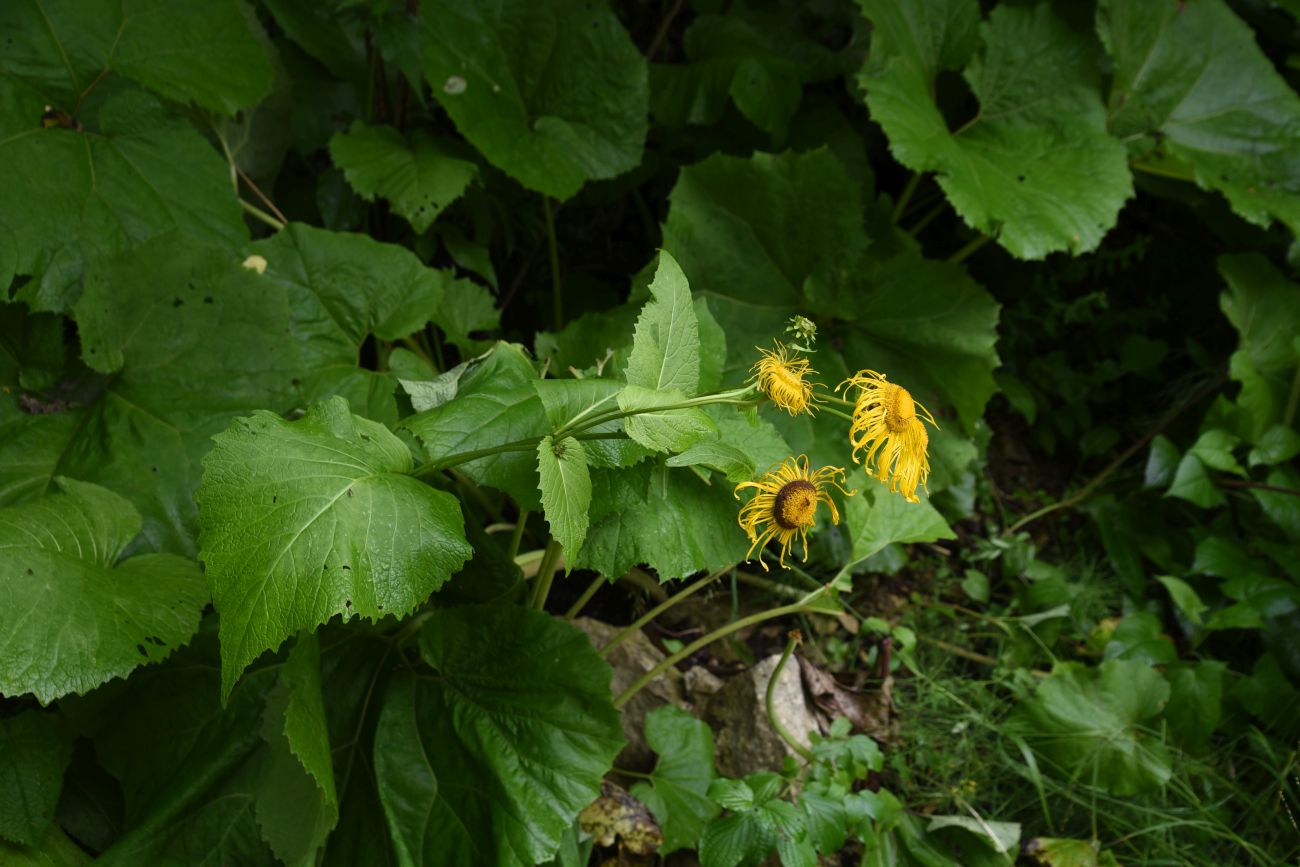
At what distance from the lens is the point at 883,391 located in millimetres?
1029

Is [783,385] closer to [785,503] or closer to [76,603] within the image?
[785,503]

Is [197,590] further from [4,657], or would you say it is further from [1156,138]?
[1156,138]

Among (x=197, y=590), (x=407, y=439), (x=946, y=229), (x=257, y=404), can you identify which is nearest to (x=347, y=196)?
(x=257, y=404)

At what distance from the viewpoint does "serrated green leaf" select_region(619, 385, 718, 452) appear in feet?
3.42

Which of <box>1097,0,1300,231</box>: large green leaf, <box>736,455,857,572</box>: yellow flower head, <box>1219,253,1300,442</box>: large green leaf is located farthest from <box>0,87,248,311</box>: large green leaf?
<box>1219,253,1300,442</box>: large green leaf

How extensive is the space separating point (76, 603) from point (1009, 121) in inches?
81.3

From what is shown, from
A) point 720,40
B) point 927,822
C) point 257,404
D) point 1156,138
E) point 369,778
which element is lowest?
point 927,822

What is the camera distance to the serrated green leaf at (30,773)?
1292 mm

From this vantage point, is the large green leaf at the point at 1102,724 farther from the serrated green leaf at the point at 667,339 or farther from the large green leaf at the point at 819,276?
the serrated green leaf at the point at 667,339

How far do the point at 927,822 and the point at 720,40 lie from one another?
1.78 meters

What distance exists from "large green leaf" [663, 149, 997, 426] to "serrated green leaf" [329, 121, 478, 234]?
47 centimetres

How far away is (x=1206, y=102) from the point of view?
223 cm

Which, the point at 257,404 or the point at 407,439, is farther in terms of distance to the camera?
the point at 257,404

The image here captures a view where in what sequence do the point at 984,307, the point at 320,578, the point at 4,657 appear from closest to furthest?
the point at 320,578
the point at 4,657
the point at 984,307
